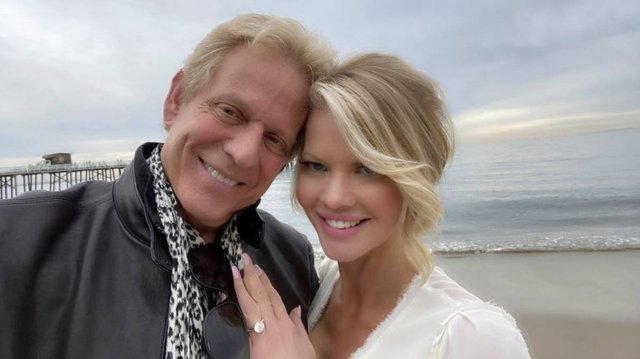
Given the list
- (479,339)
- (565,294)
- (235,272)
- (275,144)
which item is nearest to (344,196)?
(275,144)

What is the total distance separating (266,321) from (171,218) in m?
0.67

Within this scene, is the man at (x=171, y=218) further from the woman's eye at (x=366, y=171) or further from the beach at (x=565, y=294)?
the beach at (x=565, y=294)

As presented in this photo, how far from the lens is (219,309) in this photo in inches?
80.6

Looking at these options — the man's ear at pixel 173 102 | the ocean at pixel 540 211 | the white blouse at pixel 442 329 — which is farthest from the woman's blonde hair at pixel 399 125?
the ocean at pixel 540 211

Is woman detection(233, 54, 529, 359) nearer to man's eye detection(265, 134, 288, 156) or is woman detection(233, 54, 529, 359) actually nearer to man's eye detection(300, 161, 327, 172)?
man's eye detection(300, 161, 327, 172)

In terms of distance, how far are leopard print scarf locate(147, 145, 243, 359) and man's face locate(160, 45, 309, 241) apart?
0.07 m

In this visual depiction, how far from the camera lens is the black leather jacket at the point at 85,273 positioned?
1667 millimetres

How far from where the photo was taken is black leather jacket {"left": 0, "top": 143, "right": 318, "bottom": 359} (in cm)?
167

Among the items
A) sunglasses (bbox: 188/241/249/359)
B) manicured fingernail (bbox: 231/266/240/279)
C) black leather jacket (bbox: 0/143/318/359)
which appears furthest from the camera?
manicured fingernail (bbox: 231/266/240/279)

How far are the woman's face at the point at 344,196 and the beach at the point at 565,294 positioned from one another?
5.67 m

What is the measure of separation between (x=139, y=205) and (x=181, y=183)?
26 cm

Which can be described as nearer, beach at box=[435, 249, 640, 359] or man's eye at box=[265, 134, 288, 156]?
man's eye at box=[265, 134, 288, 156]

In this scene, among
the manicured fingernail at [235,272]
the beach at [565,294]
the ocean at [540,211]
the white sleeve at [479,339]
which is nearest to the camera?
the white sleeve at [479,339]

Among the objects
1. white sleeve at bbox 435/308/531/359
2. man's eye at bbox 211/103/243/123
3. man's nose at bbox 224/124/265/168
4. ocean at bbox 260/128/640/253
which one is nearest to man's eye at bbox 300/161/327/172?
man's nose at bbox 224/124/265/168
